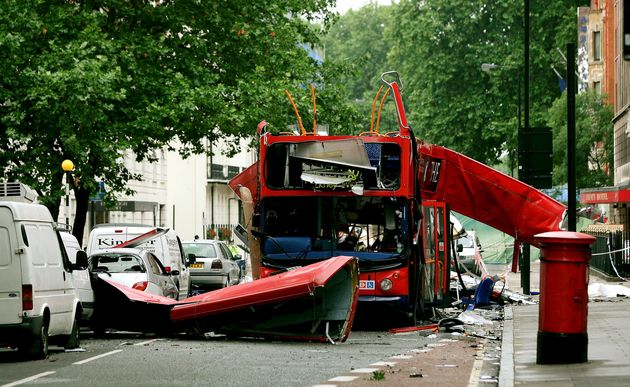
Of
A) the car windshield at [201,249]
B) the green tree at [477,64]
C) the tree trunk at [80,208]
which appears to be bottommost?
the car windshield at [201,249]

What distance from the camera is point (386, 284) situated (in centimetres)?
2333

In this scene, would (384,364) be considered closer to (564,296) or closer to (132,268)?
(564,296)

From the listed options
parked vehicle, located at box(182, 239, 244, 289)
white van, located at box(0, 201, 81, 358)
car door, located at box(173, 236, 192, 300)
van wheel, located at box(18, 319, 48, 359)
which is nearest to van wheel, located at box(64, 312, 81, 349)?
white van, located at box(0, 201, 81, 358)

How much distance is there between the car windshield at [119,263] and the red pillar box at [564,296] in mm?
11541

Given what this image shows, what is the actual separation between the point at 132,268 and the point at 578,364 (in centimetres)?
1193

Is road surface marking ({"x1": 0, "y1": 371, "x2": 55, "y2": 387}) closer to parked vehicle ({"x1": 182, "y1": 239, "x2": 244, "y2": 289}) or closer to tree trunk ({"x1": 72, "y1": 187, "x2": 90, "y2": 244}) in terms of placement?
tree trunk ({"x1": 72, "y1": 187, "x2": 90, "y2": 244})

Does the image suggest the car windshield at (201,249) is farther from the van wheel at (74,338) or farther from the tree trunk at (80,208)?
the van wheel at (74,338)

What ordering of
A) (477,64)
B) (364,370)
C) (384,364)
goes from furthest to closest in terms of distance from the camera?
(477,64), (384,364), (364,370)

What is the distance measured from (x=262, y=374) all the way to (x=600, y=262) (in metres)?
32.0

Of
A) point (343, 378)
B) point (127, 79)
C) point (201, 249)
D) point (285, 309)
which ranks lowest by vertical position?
point (343, 378)

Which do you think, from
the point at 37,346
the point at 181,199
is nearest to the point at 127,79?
the point at 37,346

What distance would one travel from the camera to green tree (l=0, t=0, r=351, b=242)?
34438 mm

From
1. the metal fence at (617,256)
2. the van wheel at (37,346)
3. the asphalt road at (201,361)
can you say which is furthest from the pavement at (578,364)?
the metal fence at (617,256)

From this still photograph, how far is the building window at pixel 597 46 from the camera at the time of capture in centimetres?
7462
